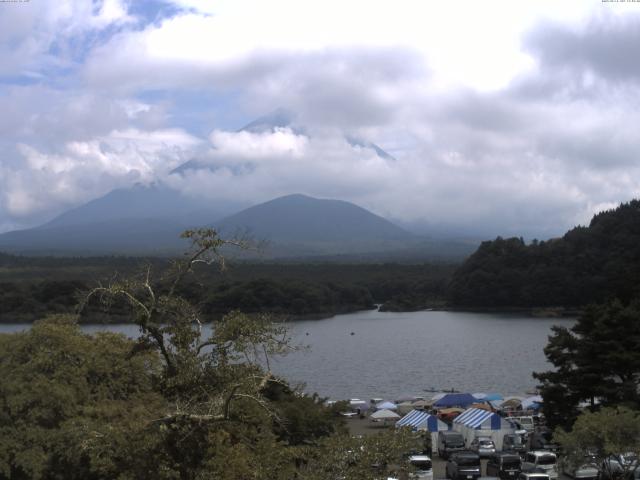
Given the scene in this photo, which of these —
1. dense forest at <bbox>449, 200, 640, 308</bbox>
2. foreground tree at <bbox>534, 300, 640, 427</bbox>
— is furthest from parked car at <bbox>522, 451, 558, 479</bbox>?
dense forest at <bbox>449, 200, 640, 308</bbox>

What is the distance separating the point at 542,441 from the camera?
646 inches

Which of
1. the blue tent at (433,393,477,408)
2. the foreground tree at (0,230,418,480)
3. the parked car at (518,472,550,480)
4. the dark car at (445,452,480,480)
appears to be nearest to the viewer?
the foreground tree at (0,230,418,480)

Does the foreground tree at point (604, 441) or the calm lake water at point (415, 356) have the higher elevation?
the foreground tree at point (604, 441)

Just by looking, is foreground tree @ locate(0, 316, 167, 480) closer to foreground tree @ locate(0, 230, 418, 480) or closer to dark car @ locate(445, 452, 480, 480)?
foreground tree @ locate(0, 230, 418, 480)

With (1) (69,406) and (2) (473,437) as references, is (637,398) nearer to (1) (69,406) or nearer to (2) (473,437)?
(2) (473,437)

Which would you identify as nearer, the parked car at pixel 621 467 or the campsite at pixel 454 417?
the parked car at pixel 621 467

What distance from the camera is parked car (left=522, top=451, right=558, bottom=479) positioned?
43.0 ft

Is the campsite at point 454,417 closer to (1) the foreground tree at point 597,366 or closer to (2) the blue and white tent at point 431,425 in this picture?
(2) the blue and white tent at point 431,425

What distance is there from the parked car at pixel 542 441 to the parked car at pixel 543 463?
2453mm

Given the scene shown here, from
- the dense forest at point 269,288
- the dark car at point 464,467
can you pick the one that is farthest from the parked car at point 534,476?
the dense forest at point 269,288

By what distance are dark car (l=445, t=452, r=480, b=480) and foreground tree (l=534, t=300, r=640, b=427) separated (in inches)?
129

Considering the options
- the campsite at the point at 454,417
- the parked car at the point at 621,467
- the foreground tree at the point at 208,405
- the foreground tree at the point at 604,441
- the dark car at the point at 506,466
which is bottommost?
the campsite at the point at 454,417

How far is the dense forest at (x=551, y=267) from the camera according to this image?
57344 millimetres

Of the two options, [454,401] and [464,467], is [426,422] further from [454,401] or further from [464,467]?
[454,401]
